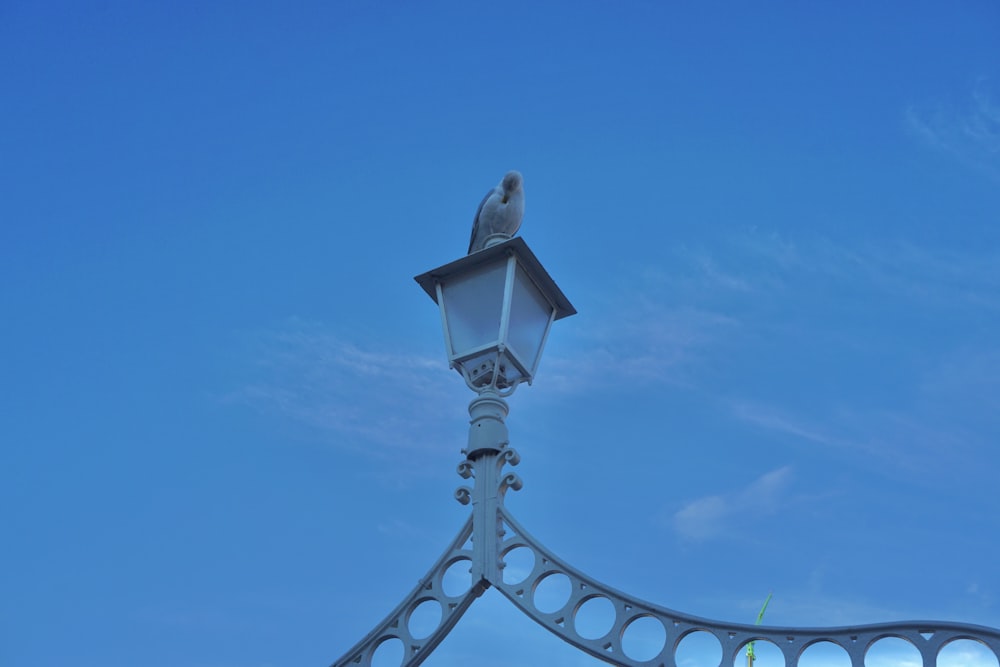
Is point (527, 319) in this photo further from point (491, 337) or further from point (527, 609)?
point (527, 609)

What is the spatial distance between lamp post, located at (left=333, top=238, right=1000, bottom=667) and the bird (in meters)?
0.20

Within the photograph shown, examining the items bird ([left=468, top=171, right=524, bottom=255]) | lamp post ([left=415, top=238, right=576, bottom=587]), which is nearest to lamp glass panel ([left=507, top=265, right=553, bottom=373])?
lamp post ([left=415, top=238, right=576, bottom=587])

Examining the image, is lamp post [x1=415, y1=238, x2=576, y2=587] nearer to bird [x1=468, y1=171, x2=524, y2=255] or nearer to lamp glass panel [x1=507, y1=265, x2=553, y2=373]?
lamp glass panel [x1=507, y1=265, x2=553, y2=373]

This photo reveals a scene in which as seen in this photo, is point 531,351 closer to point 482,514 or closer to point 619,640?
point 482,514

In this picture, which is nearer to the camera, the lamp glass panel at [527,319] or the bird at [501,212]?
the lamp glass panel at [527,319]

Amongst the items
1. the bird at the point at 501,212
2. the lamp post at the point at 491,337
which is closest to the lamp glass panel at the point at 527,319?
the lamp post at the point at 491,337

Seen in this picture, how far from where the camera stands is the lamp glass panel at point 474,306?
227 inches

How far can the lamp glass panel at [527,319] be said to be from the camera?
5.77 m

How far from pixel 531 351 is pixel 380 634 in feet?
5.31

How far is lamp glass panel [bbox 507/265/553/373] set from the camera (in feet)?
18.9

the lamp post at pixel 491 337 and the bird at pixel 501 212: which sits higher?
the bird at pixel 501 212

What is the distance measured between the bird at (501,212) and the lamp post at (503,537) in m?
0.20

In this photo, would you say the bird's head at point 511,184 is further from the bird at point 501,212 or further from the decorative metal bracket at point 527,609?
the decorative metal bracket at point 527,609

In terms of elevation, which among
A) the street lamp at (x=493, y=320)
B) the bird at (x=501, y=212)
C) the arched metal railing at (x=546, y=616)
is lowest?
the arched metal railing at (x=546, y=616)
